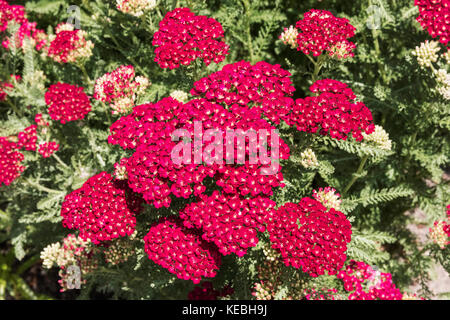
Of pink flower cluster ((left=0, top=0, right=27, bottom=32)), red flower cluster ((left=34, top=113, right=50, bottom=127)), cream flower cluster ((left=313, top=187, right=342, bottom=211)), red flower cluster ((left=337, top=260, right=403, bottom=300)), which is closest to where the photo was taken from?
cream flower cluster ((left=313, top=187, right=342, bottom=211))

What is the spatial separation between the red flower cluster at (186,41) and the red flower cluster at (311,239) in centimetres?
135

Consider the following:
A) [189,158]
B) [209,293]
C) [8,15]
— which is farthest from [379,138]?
[8,15]

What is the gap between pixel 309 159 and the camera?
2713 mm

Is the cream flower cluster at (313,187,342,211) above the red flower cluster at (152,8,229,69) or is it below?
below

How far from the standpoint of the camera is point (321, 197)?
2.94 metres

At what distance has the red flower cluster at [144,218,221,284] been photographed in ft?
8.31

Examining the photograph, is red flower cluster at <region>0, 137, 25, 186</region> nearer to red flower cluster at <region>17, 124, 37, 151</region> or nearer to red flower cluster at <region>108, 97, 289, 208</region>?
red flower cluster at <region>17, 124, 37, 151</region>

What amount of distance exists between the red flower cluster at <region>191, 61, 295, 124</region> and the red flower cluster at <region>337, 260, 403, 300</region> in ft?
4.93

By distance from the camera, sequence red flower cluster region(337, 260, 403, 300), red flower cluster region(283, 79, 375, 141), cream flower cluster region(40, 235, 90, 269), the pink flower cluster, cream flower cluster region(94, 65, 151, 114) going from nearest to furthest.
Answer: red flower cluster region(283, 79, 375, 141)
red flower cluster region(337, 260, 403, 300)
cream flower cluster region(94, 65, 151, 114)
cream flower cluster region(40, 235, 90, 269)
the pink flower cluster

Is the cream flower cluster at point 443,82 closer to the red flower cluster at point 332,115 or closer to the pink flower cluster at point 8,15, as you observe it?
the red flower cluster at point 332,115

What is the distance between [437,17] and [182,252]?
8.99 ft

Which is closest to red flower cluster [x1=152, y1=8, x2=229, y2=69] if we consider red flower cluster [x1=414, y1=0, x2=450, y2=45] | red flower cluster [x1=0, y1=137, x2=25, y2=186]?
red flower cluster [x1=0, y1=137, x2=25, y2=186]

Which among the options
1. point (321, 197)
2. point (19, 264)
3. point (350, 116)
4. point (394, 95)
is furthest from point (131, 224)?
point (19, 264)
